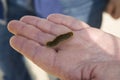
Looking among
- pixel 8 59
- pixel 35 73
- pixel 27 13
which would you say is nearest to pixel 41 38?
pixel 27 13

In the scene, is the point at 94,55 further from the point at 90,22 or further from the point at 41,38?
the point at 90,22

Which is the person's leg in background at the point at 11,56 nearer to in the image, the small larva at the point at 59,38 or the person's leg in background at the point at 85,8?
the person's leg in background at the point at 85,8

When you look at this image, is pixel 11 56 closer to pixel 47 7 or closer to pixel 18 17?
pixel 18 17

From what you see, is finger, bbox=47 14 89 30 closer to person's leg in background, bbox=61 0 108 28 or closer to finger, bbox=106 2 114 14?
person's leg in background, bbox=61 0 108 28

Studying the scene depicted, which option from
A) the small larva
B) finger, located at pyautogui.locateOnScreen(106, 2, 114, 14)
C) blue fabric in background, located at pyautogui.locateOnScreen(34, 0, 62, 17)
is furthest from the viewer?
finger, located at pyautogui.locateOnScreen(106, 2, 114, 14)

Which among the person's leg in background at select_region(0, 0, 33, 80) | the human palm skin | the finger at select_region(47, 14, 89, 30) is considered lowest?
the person's leg in background at select_region(0, 0, 33, 80)

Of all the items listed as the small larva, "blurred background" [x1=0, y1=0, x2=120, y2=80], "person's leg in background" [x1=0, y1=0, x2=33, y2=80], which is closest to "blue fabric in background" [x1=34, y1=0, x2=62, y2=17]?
"blurred background" [x1=0, y1=0, x2=120, y2=80]
